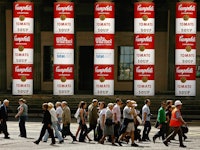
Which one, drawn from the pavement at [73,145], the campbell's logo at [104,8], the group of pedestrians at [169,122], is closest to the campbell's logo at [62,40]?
the campbell's logo at [104,8]

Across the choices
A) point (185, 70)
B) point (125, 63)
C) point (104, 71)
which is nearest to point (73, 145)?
point (104, 71)

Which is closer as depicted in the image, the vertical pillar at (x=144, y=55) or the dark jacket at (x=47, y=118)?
the dark jacket at (x=47, y=118)

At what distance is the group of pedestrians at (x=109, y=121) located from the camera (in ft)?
111

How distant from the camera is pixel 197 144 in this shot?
3528 centimetres

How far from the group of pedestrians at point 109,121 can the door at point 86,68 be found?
23.6 m

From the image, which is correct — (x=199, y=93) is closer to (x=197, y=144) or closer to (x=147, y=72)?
(x=147, y=72)

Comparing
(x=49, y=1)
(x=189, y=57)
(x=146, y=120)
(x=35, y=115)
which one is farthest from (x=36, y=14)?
(x=146, y=120)

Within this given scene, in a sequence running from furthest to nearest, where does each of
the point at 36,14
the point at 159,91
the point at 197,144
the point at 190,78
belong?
the point at 159,91 → the point at 36,14 → the point at 190,78 → the point at 197,144

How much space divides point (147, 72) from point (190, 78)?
2.85m

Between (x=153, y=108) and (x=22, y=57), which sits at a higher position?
(x=22, y=57)

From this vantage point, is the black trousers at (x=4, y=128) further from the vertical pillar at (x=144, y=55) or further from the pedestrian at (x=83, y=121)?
the vertical pillar at (x=144, y=55)

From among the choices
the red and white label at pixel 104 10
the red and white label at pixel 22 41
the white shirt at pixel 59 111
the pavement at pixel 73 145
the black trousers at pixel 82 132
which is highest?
the red and white label at pixel 104 10

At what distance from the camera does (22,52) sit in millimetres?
52250

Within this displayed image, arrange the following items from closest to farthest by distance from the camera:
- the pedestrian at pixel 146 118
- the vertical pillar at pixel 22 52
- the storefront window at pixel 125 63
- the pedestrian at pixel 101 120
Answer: the pedestrian at pixel 101 120
the pedestrian at pixel 146 118
the vertical pillar at pixel 22 52
the storefront window at pixel 125 63
